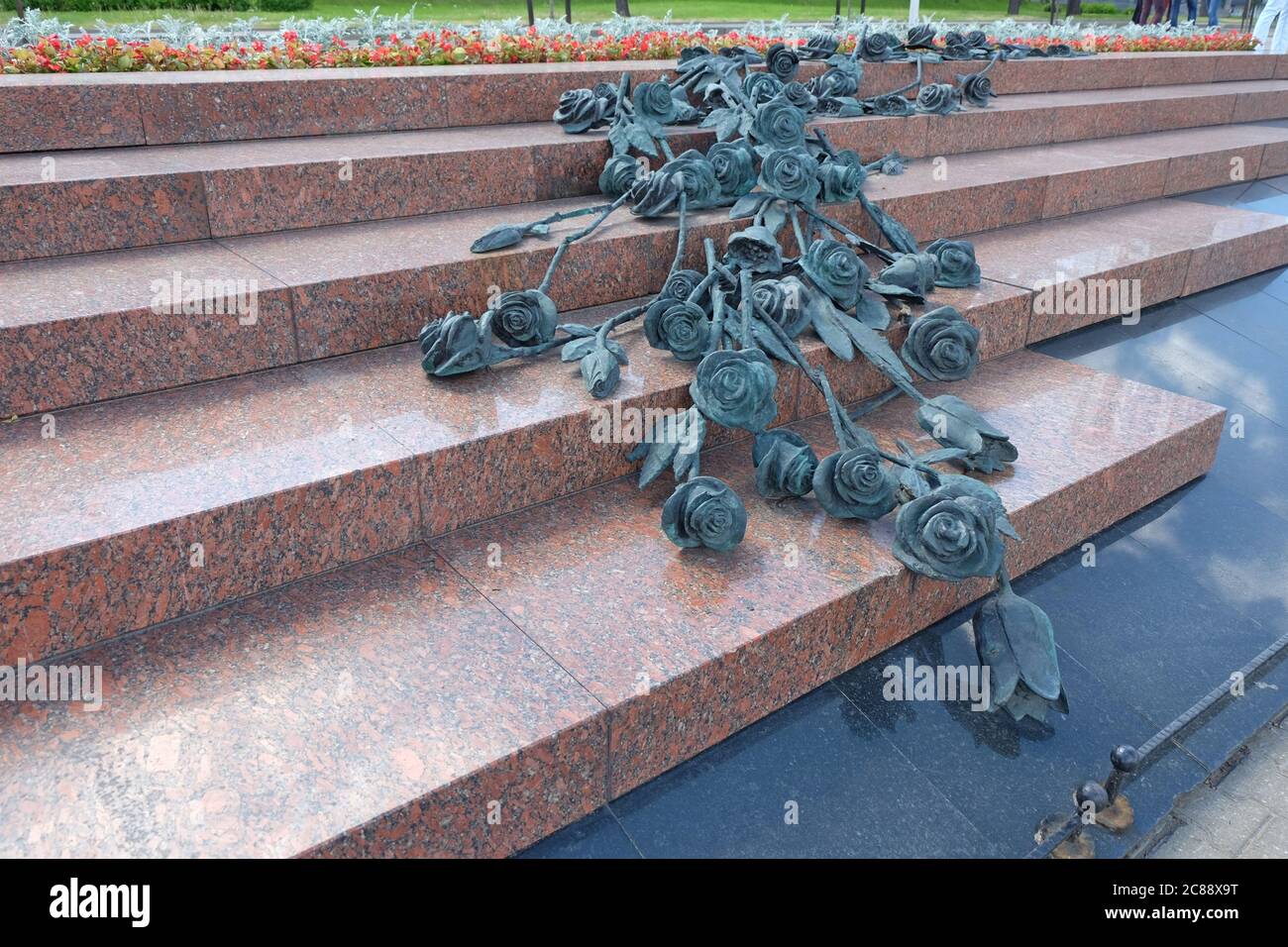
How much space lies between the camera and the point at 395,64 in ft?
18.7

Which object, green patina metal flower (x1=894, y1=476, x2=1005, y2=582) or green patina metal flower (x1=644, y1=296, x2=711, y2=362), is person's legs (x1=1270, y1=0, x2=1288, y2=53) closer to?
green patina metal flower (x1=644, y1=296, x2=711, y2=362)

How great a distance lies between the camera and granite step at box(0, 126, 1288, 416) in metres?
2.75

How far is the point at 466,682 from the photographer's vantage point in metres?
2.17

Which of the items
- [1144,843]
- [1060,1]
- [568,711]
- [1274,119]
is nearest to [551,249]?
[568,711]

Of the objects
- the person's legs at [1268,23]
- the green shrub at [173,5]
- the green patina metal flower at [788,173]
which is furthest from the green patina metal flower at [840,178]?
the green shrub at [173,5]

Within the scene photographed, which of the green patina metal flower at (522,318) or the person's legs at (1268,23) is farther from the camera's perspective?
the person's legs at (1268,23)

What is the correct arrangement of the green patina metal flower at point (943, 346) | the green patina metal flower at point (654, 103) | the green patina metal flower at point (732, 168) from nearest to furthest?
1. the green patina metal flower at point (943, 346)
2. the green patina metal flower at point (732, 168)
3. the green patina metal flower at point (654, 103)

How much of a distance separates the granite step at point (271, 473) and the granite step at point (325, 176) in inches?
33.5

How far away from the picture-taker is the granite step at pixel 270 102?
3.82 metres

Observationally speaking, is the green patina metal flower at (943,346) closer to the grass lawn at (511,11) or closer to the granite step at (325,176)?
the granite step at (325,176)

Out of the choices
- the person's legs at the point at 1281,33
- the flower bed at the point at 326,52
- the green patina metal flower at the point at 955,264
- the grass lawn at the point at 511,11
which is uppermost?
the grass lawn at the point at 511,11

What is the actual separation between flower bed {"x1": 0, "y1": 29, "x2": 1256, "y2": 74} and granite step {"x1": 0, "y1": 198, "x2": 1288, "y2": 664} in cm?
299

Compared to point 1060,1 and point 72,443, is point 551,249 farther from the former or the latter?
point 1060,1

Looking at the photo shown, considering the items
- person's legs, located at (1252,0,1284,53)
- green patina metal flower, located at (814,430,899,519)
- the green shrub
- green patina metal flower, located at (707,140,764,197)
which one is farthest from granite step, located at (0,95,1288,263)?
the green shrub
